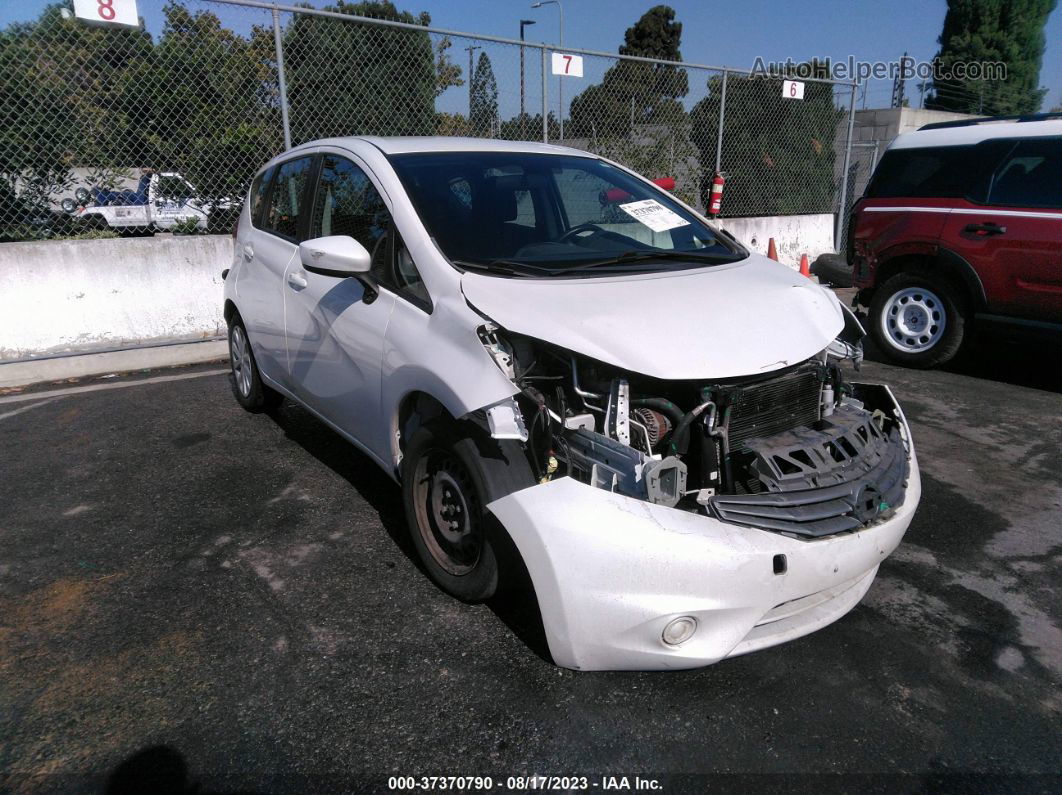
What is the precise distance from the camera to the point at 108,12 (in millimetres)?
6305

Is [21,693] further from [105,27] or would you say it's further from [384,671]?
[105,27]

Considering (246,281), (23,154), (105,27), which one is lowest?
(246,281)

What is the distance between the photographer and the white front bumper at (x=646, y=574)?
230cm

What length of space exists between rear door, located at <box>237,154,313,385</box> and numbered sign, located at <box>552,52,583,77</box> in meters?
4.78

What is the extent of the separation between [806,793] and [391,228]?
8.55ft

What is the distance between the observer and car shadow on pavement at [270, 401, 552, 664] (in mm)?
2891

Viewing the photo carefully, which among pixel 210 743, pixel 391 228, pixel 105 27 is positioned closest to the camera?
pixel 210 743

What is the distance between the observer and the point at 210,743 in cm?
237

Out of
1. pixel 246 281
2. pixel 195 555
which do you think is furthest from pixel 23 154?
pixel 195 555

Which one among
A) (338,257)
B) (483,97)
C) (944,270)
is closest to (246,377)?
(338,257)

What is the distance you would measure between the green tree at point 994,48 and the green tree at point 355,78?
30.7m

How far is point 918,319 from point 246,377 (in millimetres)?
5507

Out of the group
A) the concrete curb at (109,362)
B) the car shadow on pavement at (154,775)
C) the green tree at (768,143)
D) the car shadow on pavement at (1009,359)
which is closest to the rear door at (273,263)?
the car shadow on pavement at (154,775)

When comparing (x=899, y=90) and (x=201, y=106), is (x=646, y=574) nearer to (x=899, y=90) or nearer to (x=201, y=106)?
(x=201, y=106)
